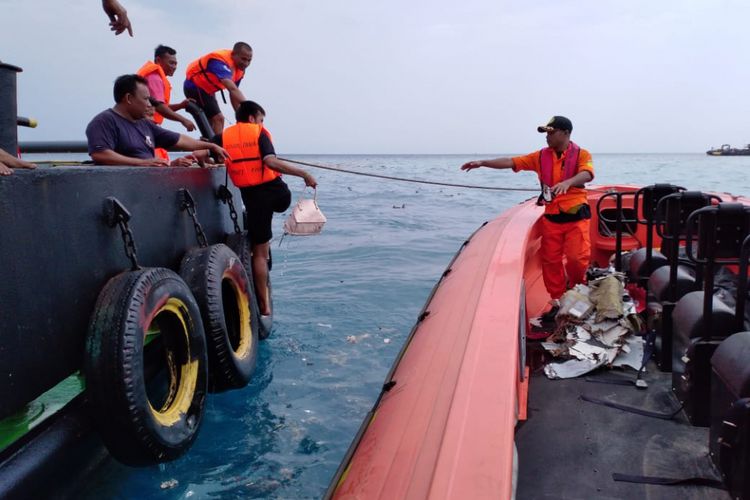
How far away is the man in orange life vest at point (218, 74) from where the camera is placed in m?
5.08

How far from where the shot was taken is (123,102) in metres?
3.56

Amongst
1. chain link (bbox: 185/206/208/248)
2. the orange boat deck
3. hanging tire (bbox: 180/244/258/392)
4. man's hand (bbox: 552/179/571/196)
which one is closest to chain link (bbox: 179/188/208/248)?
chain link (bbox: 185/206/208/248)

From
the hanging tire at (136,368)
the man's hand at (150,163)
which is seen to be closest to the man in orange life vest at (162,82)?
the man's hand at (150,163)

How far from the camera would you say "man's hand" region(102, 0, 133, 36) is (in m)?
3.03

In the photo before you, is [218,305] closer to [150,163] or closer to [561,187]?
[150,163]

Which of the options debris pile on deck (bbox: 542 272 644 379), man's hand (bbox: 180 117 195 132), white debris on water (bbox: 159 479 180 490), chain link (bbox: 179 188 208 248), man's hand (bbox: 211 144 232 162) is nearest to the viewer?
white debris on water (bbox: 159 479 180 490)

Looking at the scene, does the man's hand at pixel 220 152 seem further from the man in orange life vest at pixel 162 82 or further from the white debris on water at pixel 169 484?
the white debris on water at pixel 169 484

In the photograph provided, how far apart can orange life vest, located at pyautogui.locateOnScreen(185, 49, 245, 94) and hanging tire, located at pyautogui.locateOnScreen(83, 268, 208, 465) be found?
3076 millimetres

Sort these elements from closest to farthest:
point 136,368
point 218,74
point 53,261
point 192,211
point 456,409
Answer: point 456,409 → point 53,261 → point 136,368 → point 192,211 → point 218,74

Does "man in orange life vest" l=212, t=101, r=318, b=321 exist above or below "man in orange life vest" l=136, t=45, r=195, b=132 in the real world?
below

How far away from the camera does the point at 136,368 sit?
7.38 feet

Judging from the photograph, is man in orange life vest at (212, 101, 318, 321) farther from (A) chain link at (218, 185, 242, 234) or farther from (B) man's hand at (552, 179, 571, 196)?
(B) man's hand at (552, 179, 571, 196)

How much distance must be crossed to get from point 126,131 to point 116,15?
77 cm

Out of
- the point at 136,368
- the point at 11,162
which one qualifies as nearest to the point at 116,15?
the point at 11,162
